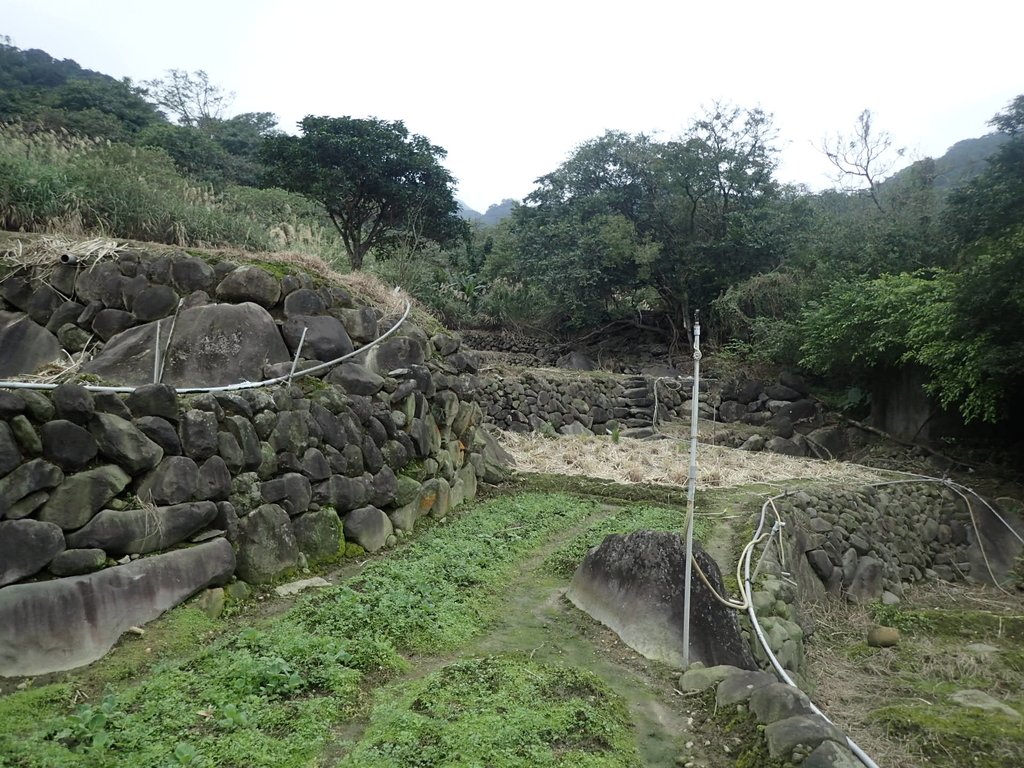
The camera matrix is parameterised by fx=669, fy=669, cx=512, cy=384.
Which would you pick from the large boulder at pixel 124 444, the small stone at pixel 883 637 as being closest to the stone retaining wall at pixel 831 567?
the small stone at pixel 883 637

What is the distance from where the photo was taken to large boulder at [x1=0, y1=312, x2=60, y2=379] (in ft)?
16.6

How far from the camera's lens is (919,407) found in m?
12.5

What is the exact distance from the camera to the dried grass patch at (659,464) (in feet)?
28.9

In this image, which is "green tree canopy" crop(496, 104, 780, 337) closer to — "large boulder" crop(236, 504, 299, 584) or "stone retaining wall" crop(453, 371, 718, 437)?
"stone retaining wall" crop(453, 371, 718, 437)

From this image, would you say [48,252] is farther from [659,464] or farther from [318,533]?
[659,464]

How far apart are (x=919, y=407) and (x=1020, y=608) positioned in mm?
5252

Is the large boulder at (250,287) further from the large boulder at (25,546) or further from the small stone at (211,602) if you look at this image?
the large boulder at (25,546)

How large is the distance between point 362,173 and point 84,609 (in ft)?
36.6

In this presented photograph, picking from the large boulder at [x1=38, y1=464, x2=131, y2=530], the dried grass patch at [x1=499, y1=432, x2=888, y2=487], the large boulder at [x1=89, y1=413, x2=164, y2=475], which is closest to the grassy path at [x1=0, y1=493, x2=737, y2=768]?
the large boulder at [x1=38, y1=464, x2=131, y2=530]

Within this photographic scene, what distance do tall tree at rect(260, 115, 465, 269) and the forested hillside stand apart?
0.04 m

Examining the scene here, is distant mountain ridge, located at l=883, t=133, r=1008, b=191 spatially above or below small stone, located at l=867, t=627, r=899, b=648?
above

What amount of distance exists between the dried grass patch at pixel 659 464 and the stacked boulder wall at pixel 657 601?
3.99m

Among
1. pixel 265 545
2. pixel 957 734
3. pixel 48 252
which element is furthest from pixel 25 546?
pixel 957 734

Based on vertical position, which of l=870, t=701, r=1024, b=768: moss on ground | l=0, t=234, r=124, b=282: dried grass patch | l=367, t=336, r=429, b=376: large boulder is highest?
l=0, t=234, r=124, b=282: dried grass patch
